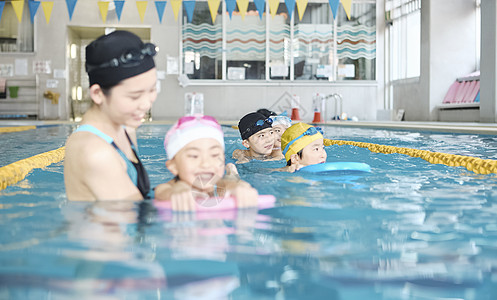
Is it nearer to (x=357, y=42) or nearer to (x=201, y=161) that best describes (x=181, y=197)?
(x=201, y=161)

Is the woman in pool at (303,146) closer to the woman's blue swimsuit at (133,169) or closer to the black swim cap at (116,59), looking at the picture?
the woman's blue swimsuit at (133,169)

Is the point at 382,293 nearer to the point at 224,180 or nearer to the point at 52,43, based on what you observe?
the point at 224,180

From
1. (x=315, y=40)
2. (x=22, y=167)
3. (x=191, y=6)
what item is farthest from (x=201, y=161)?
(x=315, y=40)

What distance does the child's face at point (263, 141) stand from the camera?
15.0 feet

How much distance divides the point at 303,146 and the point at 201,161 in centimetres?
181

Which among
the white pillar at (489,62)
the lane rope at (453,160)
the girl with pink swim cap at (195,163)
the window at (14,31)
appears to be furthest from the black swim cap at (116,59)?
the window at (14,31)

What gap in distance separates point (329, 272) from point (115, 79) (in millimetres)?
1075

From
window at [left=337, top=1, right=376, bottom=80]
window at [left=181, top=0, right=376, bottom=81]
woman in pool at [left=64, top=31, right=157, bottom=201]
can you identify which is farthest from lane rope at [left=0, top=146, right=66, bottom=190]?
window at [left=337, top=1, right=376, bottom=80]

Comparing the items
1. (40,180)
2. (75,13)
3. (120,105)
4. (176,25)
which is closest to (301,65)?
(176,25)

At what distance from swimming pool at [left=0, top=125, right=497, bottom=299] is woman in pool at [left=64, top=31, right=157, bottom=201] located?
Answer: 10cm

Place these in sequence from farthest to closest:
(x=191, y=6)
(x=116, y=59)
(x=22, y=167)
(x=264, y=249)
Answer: (x=191, y=6) < (x=22, y=167) < (x=116, y=59) < (x=264, y=249)

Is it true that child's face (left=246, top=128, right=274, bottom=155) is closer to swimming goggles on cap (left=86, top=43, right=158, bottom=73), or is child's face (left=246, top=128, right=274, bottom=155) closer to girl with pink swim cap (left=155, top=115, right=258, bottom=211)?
girl with pink swim cap (left=155, top=115, right=258, bottom=211)

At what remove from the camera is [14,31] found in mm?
15117

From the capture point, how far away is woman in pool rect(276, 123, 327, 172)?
3.75 meters
